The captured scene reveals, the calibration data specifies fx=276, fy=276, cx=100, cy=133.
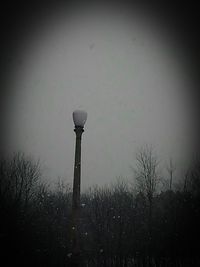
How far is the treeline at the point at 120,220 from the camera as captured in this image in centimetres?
1288

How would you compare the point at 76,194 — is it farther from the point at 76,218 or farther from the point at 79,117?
the point at 79,117

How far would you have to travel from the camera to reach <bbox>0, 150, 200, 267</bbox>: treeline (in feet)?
42.3

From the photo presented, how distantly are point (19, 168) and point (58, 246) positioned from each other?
4953 millimetres

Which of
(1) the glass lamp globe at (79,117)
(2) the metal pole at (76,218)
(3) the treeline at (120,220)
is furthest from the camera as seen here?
(3) the treeline at (120,220)

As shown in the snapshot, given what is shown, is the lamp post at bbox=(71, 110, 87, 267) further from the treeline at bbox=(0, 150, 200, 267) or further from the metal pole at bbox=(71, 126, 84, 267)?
the treeline at bbox=(0, 150, 200, 267)

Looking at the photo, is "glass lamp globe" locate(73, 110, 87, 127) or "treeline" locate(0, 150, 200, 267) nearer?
"glass lamp globe" locate(73, 110, 87, 127)

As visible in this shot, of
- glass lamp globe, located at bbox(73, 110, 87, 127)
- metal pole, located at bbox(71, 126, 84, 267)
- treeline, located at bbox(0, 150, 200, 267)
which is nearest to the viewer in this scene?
metal pole, located at bbox(71, 126, 84, 267)

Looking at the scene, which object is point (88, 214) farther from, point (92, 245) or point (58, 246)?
point (58, 246)

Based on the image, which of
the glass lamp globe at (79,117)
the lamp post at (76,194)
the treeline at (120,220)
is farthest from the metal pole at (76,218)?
the treeline at (120,220)

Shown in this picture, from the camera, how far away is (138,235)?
17766mm

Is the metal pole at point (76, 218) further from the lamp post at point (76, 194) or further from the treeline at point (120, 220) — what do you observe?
the treeline at point (120, 220)

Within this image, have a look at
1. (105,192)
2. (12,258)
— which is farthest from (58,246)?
(105,192)

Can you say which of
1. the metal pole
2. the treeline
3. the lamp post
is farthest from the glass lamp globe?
the treeline

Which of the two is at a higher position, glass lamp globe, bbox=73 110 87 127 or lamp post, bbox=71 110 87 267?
glass lamp globe, bbox=73 110 87 127
